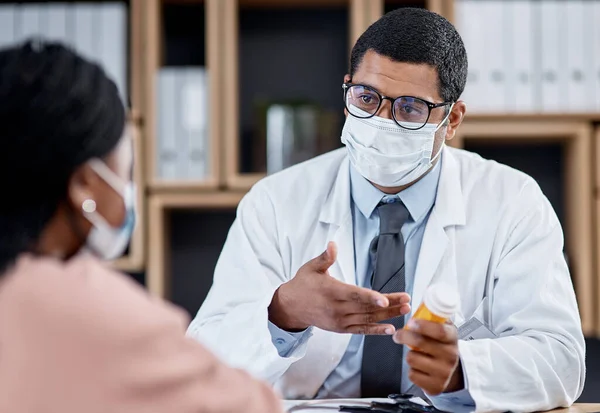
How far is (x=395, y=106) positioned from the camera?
5.26ft

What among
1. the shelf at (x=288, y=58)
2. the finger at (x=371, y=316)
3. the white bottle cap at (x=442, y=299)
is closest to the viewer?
the white bottle cap at (x=442, y=299)

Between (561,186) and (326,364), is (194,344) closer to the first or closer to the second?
(326,364)

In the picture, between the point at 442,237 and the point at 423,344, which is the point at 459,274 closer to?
the point at 442,237

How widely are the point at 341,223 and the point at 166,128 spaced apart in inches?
37.7

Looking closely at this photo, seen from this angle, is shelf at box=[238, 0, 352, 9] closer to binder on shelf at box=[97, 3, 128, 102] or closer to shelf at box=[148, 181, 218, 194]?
binder on shelf at box=[97, 3, 128, 102]

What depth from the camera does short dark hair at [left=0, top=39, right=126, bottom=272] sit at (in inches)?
31.5

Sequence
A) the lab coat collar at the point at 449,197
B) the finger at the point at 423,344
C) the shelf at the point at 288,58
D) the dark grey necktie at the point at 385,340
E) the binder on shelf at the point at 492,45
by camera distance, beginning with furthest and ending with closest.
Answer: the shelf at the point at 288,58 → the binder on shelf at the point at 492,45 → the lab coat collar at the point at 449,197 → the dark grey necktie at the point at 385,340 → the finger at the point at 423,344

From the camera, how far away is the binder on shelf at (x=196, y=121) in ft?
8.02

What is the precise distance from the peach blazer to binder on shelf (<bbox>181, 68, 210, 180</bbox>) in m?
1.66

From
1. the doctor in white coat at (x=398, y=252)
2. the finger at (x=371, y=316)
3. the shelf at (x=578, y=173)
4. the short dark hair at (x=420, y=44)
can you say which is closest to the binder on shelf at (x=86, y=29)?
the doctor in white coat at (x=398, y=252)

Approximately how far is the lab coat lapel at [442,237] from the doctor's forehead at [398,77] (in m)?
0.20

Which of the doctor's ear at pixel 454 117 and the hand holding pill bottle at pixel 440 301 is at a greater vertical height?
the doctor's ear at pixel 454 117

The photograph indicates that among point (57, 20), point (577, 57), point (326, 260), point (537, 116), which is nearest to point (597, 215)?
point (537, 116)

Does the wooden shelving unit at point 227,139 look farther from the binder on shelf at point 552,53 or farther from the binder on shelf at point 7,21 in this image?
the binder on shelf at point 7,21
